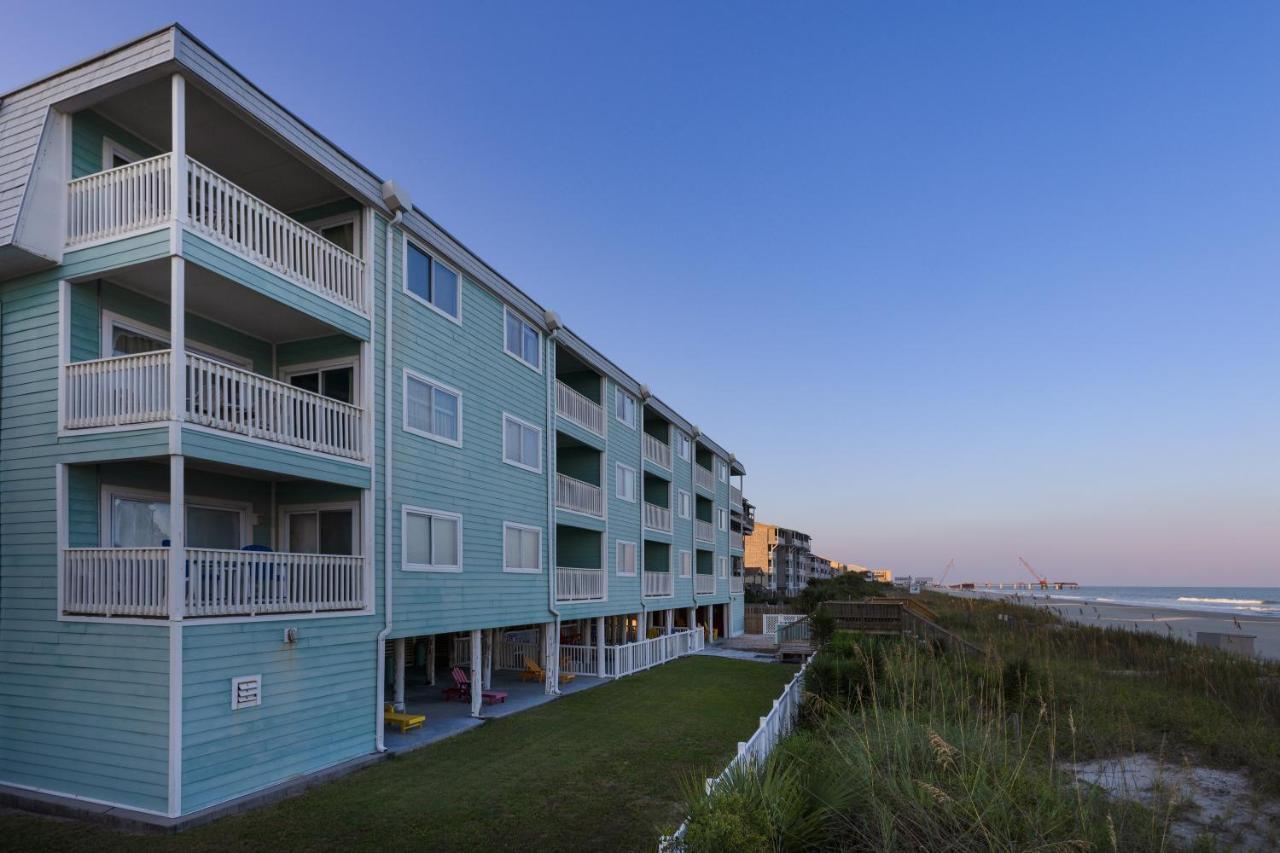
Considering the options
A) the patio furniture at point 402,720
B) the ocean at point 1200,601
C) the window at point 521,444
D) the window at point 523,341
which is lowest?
the ocean at point 1200,601

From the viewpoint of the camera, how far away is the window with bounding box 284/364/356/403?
40.8 feet

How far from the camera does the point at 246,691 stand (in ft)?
29.5

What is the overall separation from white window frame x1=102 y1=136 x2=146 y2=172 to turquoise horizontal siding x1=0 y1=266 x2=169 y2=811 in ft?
5.40

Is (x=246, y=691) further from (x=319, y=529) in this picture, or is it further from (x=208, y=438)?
(x=319, y=529)

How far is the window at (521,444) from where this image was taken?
1620 cm

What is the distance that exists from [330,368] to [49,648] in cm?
543

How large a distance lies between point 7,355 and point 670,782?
412 inches

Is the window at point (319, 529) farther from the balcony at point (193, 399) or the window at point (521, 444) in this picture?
the window at point (521, 444)

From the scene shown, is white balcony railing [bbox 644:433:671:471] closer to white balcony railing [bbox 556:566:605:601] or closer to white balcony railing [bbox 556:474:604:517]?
white balcony railing [bbox 556:474:604:517]

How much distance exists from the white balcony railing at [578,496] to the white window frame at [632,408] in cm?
274

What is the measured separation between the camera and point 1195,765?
9.66 meters

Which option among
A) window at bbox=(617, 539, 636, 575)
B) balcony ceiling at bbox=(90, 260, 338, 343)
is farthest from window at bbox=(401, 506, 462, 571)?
window at bbox=(617, 539, 636, 575)

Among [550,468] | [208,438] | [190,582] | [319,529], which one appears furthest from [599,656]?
[208,438]

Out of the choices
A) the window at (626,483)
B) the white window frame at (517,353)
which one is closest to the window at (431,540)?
the white window frame at (517,353)
